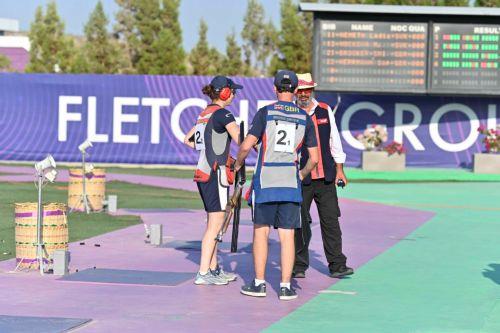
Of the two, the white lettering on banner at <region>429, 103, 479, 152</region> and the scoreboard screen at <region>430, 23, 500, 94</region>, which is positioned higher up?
the scoreboard screen at <region>430, 23, 500, 94</region>

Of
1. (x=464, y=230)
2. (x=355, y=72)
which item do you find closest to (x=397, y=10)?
(x=355, y=72)

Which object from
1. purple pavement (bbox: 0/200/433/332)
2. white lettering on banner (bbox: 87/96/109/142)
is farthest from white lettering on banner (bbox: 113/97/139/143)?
purple pavement (bbox: 0/200/433/332)

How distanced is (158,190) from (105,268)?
12.8 m

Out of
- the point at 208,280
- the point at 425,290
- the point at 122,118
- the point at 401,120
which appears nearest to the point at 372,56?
the point at 401,120

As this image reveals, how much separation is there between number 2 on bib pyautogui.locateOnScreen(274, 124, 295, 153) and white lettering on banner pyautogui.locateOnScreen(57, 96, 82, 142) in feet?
81.0

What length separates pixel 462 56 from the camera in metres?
30.6

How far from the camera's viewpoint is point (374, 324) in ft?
29.6

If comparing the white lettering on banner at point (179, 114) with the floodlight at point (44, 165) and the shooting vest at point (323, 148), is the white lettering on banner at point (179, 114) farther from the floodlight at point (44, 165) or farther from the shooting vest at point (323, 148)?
the shooting vest at point (323, 148)

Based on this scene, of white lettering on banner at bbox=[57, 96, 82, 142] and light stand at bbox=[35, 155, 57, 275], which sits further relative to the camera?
white lettering on banner at bbox=[57, 96, 82, 142]

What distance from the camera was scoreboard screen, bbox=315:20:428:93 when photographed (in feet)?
99.8

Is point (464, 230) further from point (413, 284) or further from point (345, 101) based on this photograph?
point (345, 101)

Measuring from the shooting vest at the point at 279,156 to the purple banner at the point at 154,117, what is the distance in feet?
76.4

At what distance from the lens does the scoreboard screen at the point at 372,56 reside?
30.4 meters

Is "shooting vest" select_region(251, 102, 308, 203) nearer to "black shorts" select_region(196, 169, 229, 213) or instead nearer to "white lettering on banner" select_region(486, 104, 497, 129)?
"black shorts" select_region(196, 169, 229, 213)
